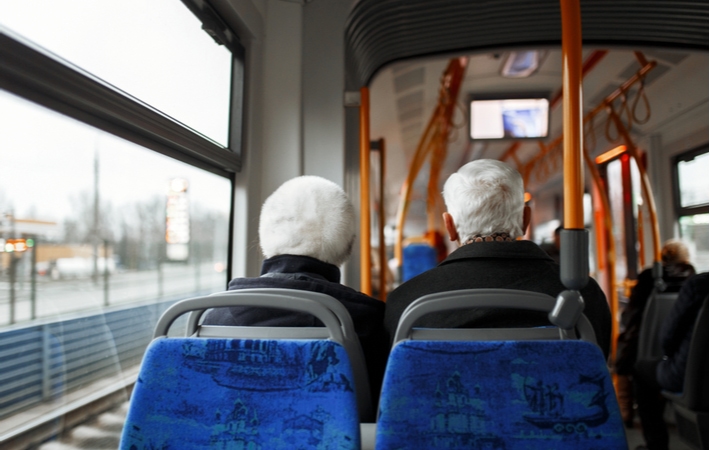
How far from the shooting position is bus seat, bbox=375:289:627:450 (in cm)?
97

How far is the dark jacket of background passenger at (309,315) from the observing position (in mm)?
1369

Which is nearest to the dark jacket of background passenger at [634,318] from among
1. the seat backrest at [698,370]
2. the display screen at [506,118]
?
the seat backrest at [698,370]

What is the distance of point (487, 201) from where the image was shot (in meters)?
1.63

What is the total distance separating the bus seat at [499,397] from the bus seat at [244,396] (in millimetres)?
97

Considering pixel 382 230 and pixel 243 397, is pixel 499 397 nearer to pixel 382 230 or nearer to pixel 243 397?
pixel 243 397

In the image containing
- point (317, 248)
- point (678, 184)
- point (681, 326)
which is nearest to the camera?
point (317, 248)

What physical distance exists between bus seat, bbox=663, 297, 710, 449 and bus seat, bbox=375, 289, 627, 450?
196 centimetres

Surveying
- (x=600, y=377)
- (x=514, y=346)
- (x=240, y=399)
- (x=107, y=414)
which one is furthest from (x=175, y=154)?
(x=600, y=377)

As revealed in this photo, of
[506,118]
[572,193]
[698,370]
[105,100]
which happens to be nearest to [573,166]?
[572,193]

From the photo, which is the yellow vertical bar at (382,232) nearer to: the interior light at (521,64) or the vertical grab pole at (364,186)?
the vertical grab pole at (364,186)

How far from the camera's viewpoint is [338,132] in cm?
277

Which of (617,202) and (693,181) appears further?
(617,202)

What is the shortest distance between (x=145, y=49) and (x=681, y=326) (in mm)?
2798

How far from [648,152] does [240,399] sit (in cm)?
572
